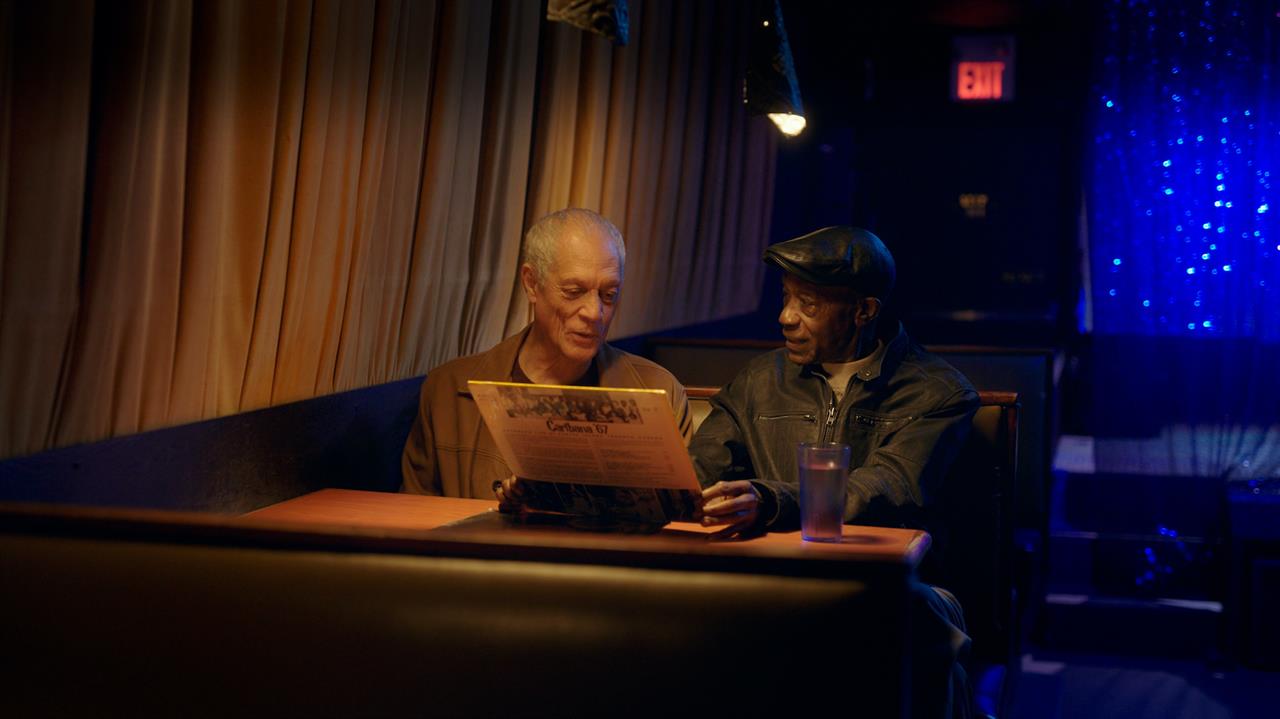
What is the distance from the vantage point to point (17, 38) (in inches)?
70.8

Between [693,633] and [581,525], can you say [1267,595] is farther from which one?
[693,633]

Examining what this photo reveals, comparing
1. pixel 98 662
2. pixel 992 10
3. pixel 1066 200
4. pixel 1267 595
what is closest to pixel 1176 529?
pixel 1267 595

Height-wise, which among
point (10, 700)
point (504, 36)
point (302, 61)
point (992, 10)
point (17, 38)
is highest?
point (992, 10)

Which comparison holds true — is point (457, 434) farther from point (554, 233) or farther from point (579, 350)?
point (554, 233)

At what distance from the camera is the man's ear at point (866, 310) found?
2748 mm

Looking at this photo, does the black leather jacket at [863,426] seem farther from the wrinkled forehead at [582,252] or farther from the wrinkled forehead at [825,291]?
the wrinkled forehead at [582,252]

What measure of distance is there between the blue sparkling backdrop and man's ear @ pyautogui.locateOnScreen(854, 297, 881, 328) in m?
2.65

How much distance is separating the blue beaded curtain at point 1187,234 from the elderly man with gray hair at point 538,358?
9.36 ft

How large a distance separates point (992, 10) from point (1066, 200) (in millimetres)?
1118

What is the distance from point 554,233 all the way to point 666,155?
6.53ft

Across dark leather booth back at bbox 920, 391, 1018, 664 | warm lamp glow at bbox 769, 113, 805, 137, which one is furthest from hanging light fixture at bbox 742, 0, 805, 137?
dark leather booth back at bbox 920, 391, 1018, 664

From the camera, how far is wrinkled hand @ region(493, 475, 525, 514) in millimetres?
2139

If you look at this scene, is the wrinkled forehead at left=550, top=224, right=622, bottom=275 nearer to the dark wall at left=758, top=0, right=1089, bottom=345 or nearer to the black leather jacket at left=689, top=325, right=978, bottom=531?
the black leather jacket at left=689, top=325, right=978, bottom=531

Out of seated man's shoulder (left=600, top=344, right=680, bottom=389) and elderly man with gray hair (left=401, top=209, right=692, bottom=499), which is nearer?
elderly man with gray hair (left=401, top=209, right=692, bottom=499)
